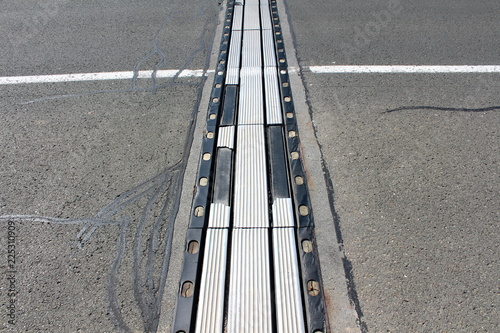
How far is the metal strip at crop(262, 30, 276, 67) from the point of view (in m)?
3.77

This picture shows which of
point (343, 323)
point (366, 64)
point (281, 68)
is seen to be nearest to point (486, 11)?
point (366, 64)

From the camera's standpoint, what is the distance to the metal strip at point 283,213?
2145 mm

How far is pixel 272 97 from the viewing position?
127 inches

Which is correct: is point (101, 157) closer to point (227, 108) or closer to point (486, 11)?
point (227, 108)

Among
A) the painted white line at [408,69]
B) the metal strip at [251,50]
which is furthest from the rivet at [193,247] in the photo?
the painted white line at [408,69]

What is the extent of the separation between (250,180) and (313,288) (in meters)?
0.89

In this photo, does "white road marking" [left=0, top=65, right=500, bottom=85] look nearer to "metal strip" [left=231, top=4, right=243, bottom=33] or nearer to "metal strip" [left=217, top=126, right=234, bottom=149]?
"metal strip" [left=217, top=126, right=234, bottom=149]

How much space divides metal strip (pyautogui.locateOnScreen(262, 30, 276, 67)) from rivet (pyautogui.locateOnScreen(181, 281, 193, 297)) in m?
2.63

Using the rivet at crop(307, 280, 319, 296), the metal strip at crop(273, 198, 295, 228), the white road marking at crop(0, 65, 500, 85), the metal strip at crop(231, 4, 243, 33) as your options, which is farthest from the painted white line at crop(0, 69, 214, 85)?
the rivet at crop(307, 280, 319, 296)

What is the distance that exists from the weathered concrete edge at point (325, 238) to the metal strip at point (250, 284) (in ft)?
1.09

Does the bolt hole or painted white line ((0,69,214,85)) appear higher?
painted white line ((0,69,214,85))

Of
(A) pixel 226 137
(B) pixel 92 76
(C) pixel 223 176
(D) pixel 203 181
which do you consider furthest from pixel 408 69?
(B) pixel 92 76

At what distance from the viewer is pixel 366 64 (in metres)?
3.73

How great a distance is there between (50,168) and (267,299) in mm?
1964
